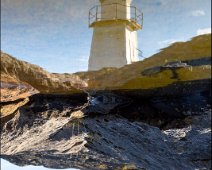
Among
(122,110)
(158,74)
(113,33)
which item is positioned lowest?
(122,110)

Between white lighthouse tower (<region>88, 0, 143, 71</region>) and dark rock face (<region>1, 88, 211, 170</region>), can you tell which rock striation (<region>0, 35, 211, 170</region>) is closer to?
dark rock face (<region>1, 88, 211, 170</region>)

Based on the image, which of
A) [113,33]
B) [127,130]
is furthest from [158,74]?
[127,130]

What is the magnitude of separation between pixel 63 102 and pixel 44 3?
1.83 meters

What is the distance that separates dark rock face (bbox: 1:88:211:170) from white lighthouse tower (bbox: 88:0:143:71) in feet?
2.48

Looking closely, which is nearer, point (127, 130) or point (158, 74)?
point (158, 74)

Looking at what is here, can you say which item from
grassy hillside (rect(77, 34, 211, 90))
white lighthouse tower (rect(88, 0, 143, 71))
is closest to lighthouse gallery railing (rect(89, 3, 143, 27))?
white lighthouse tower (rect(88, 0, 143, 71))

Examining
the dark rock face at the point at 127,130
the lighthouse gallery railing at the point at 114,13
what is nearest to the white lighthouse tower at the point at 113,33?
the lighthouse gallery railing at the point at 114,13

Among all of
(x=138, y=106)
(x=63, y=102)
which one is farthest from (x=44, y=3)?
(x=138, y=106)

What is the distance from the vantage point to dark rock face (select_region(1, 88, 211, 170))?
537cm

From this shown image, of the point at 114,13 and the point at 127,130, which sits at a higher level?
the point at 114,13

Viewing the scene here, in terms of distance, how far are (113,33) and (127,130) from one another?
1.70 m

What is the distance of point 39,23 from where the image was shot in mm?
4094

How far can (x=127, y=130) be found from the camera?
237 inches

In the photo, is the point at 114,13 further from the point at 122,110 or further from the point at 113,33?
the point at 122,110
